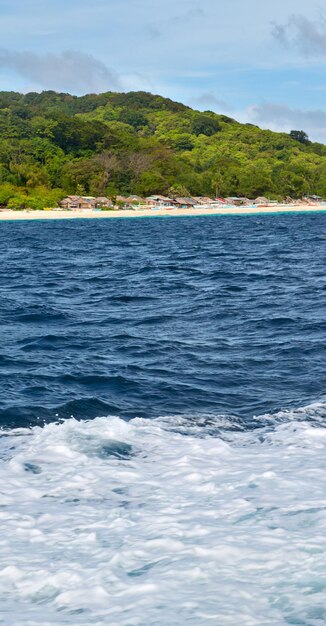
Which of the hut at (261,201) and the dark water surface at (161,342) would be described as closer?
the dark water surface at (161,342)

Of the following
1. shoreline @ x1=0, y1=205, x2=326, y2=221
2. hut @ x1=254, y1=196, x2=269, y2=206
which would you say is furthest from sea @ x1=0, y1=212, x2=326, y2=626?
hut @ x1=254, y1=196, x2=269, y2=206

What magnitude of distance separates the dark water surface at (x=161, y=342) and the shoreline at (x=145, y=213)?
283 feet

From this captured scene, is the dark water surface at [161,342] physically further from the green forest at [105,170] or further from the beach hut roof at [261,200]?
the beach hut roof at [261,200]

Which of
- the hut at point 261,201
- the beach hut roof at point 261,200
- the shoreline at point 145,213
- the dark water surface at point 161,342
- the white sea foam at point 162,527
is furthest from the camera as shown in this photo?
the beach hut roof at point 261,200

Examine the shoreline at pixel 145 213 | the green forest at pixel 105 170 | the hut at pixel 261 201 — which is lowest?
the shoreline at pixel 145 213

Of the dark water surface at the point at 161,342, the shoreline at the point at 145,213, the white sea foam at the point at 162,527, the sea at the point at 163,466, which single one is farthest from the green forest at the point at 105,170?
the white sea foam at the point at 162,527

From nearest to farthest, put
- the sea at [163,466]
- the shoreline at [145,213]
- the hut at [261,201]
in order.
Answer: the sea at [163,466] < the shoreline at [145,213] < the hut at [261,201]

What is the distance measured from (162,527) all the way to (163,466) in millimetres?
1690

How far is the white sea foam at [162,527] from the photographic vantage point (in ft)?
17.8

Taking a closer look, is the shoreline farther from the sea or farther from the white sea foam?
the white sea foam

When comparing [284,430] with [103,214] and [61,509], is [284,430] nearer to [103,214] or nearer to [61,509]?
[61,509]

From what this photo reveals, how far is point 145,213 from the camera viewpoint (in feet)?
412

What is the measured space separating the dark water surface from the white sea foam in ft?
4.71

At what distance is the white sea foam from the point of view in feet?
17.8
